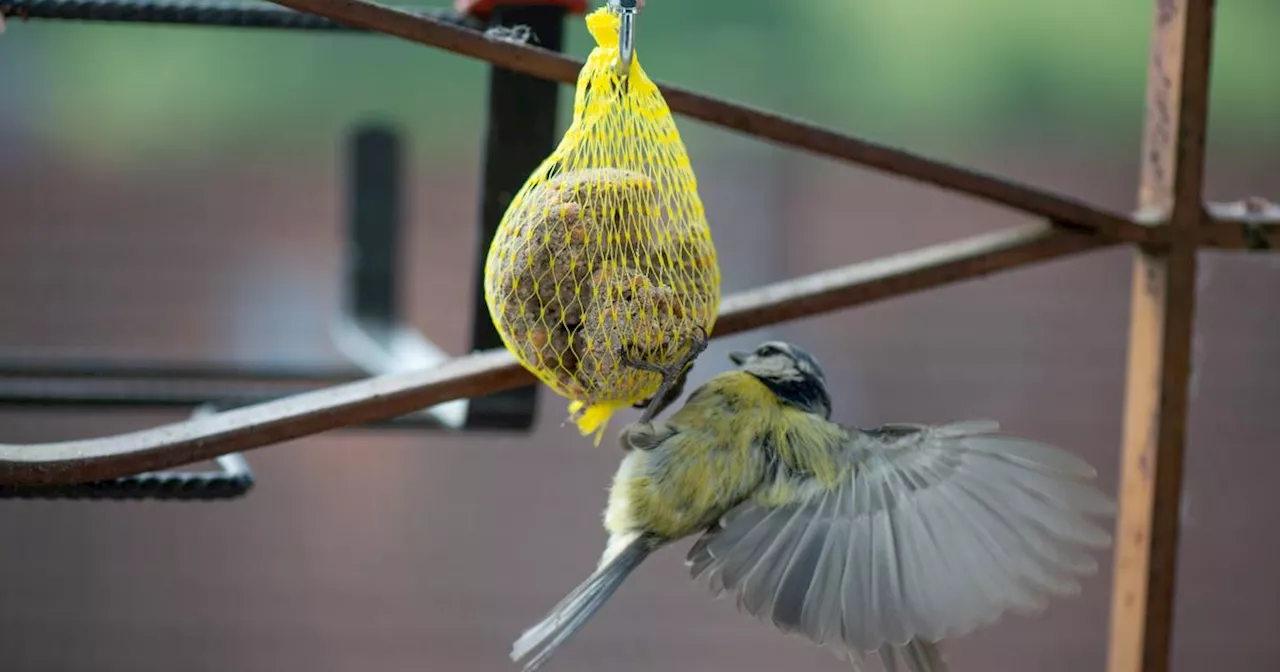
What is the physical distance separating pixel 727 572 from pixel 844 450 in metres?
0.28

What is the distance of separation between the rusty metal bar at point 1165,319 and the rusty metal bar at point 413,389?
102 mm

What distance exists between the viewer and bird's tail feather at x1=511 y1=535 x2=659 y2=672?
4.74 feet

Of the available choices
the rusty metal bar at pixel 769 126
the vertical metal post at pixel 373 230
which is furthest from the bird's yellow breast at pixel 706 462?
the vertical metal post at pixel 373 230

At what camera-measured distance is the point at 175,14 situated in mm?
1695

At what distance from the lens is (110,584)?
15.8 feet

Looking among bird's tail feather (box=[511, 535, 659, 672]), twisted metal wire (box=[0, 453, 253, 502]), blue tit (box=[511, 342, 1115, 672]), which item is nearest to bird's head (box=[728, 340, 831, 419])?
blue tit (box=[511, 342, 1115, 672])

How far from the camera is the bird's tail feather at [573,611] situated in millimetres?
1443

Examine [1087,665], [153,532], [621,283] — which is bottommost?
[1087,665]

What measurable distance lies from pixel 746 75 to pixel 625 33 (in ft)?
11.1

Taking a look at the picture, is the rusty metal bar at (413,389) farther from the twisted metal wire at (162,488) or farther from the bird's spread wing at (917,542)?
the bird's spread wing at (917,542)

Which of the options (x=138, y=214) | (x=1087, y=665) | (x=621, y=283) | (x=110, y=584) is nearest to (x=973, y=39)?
(x=1087, y=665)

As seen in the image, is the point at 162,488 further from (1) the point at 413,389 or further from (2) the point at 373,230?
(2) the point at 373,230

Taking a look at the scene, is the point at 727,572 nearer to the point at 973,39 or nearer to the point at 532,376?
the point at 532,376

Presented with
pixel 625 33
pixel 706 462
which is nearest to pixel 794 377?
pixel 706 462
